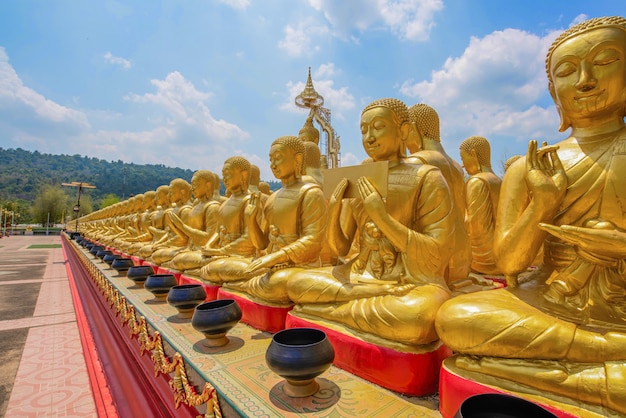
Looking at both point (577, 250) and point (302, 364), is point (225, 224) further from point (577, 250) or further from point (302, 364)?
point (577, 250)

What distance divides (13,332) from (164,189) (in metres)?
4.73

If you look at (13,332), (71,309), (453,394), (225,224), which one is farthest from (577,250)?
(71,309)

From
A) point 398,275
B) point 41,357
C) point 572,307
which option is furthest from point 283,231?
point 41,357

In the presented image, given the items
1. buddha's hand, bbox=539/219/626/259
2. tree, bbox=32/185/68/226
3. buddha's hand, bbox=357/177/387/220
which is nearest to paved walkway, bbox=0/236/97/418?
buddha's hand, bbox=357/177/387/220

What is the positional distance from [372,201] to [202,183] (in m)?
5.03

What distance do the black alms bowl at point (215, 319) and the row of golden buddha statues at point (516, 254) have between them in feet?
1.95

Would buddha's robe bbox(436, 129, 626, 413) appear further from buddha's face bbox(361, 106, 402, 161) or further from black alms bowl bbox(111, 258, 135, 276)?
black alms bowl bbox(111, 258, 135, 276)

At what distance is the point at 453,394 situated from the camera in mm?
2006

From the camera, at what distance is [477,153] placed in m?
5.56

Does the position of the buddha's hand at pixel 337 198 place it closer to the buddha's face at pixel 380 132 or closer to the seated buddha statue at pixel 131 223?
the buddha's face at pixel 380 132

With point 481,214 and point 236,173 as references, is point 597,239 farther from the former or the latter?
point 236,173

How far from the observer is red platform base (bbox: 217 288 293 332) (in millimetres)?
3717

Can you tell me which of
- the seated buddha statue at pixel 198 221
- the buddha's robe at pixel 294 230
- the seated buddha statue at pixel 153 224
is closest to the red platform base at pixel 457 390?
the buddha's robe at pixel 294 230

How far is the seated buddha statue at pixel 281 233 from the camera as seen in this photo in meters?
3.77
